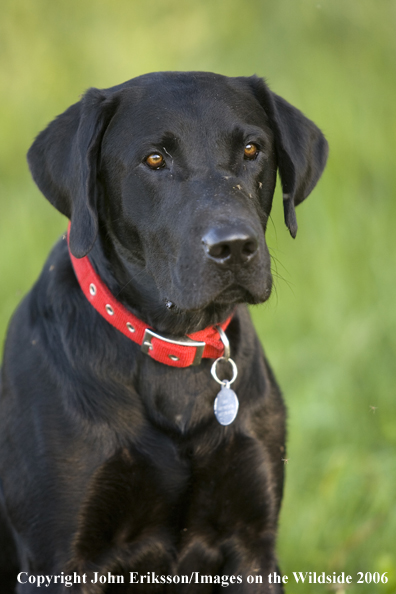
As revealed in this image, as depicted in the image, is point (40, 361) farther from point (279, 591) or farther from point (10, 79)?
point (10, 79)

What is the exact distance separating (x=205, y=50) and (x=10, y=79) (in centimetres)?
158

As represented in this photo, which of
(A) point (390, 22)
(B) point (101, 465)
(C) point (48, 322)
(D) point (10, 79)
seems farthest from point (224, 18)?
(B) point (101, 465)

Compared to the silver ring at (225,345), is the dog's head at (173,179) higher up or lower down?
higher up

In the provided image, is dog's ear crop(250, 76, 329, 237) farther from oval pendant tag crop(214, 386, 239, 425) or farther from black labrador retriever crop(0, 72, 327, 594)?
oval pendant tag crop(214, 386, 239, 425)

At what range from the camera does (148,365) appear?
8.28ft

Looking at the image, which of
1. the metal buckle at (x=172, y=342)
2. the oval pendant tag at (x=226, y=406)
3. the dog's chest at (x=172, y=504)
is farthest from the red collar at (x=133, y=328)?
the dog's chest at (x=172, y=504)

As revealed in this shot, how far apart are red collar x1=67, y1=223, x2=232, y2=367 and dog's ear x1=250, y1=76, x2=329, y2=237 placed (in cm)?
56

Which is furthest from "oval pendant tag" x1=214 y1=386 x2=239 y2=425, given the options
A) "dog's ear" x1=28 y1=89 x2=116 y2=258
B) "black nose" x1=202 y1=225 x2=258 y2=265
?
"dog's ear" x1=28 y1=89 x2=116 y2=258

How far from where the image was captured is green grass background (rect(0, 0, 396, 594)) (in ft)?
12.4

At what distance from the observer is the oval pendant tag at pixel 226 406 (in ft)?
8.13

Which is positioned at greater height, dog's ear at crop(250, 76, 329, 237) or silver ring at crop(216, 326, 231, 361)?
dog's ear at crop(250, 76, 329, 237)

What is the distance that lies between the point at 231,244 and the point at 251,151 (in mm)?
518

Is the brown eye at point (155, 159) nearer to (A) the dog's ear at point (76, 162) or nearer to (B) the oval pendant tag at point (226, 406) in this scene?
(A) the dog's ear at point (76, 162)

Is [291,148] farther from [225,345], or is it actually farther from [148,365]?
[148,365]
